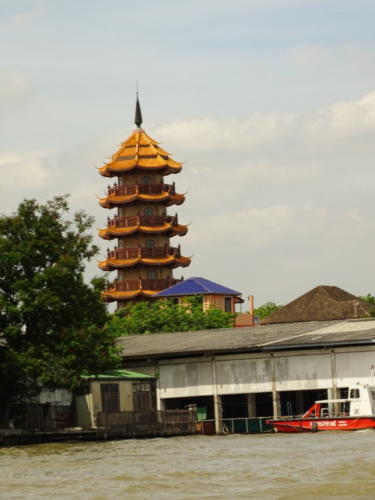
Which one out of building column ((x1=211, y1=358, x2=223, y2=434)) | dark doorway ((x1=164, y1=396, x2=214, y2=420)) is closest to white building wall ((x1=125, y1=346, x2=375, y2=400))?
building column ((x1=211, y1=358, x2=223, y2=434))

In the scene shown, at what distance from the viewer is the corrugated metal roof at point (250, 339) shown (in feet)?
236

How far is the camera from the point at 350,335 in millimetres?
71750

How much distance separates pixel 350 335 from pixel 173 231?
227 feet

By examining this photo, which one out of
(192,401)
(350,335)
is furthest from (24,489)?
(192,401)

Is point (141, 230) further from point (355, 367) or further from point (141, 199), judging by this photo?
point (355, 367)

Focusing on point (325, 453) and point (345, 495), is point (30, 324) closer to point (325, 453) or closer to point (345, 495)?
point (325, 453)

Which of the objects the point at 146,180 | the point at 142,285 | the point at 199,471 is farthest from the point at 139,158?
the point at 199,471

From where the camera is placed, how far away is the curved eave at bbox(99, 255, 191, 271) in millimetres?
137000

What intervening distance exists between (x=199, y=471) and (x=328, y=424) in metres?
26.1

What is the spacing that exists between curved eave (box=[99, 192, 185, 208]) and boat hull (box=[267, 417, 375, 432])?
240 ft

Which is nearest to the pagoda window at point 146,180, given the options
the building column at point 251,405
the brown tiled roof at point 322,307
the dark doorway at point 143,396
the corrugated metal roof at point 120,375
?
the brown tiled roof at point 322,307

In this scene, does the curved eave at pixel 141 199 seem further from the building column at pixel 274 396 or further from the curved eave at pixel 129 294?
the building column at pixel 274 396

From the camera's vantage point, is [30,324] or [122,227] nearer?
[30,324]

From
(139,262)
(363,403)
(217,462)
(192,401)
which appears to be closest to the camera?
(217,462)
